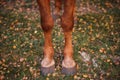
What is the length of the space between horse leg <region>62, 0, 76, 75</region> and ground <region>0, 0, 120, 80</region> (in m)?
0.12

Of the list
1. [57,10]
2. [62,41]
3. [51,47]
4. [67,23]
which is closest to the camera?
[67,23]

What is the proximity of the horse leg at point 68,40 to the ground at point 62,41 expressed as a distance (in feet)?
0.39

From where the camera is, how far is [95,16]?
4.82 m

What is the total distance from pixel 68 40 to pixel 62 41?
0.74 meters

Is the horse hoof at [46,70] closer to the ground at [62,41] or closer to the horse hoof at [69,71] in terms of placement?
the ground at [62,41]

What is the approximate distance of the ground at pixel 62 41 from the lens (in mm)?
3664

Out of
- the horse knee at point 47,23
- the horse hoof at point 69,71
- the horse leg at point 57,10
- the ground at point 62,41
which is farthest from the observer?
the horse leg at point 57,10

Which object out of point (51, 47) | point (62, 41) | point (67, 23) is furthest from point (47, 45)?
point (62, 41)

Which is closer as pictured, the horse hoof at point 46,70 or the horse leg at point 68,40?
the horse leg at point 68,40

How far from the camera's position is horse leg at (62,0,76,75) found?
124 inches

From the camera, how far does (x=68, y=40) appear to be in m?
3.46

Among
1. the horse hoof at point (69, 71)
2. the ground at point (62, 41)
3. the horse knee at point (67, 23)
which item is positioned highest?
the horse knee at point (67, 23)

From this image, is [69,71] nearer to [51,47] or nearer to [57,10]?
[51,47]

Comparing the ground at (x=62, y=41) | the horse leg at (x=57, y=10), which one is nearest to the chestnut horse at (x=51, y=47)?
the ground at (x=62, y=41)
